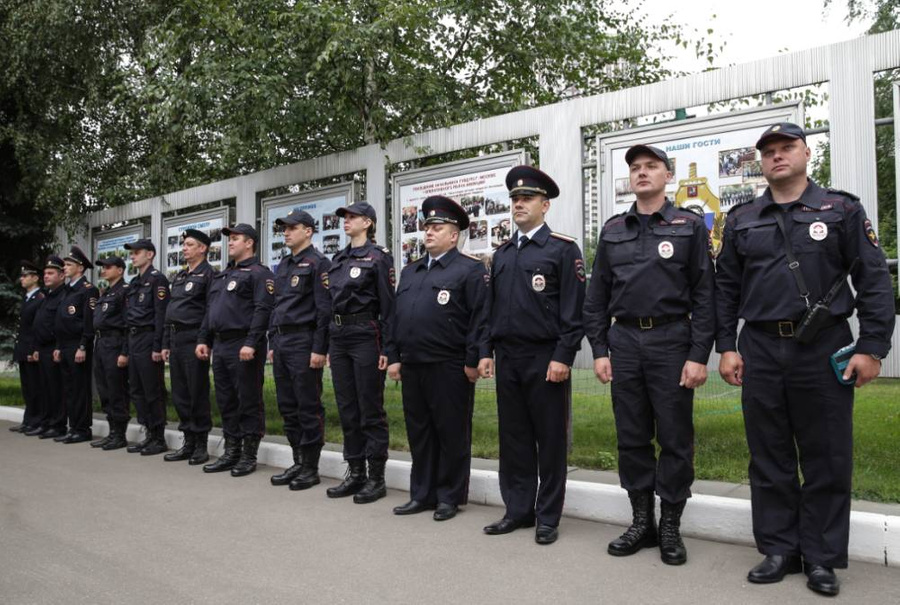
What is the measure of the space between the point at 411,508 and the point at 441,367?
954 millimetres

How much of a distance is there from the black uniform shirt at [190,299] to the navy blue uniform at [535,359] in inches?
144

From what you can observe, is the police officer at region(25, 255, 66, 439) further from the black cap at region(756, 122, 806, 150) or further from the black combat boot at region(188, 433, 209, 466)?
the black cap at region(756, 122, 806, 150)

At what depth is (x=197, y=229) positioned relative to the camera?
1065 cm

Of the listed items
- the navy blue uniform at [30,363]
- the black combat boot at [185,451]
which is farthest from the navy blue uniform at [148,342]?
the navy blue uniform at [30,363]

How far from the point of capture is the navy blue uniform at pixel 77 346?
8961mm

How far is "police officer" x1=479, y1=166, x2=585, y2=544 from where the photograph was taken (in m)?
4.61

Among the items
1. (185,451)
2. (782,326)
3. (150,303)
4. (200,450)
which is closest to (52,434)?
(150,303)

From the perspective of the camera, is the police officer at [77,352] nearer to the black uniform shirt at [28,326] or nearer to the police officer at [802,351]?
the black uniform shirt at [28,326]

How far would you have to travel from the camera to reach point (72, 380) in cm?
902

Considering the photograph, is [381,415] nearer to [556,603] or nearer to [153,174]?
[556,603]

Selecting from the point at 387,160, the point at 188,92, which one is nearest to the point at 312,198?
the point at 387,160

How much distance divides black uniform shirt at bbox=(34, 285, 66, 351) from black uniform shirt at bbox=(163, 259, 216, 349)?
267 cm

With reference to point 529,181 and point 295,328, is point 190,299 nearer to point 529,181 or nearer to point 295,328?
point 295,328

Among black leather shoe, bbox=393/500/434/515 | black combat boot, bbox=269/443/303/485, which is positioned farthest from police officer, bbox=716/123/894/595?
black combat boot, bbox=269/443/303/485
